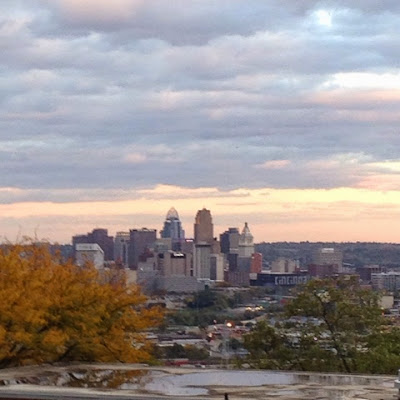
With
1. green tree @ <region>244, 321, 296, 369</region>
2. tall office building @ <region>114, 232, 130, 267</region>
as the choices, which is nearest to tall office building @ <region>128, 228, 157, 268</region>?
tall office building @ <region>114, 232, 130, 267</region>

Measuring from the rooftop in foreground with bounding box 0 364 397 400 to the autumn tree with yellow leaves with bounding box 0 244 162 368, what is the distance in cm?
225

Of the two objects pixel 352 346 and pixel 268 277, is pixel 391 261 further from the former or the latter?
pixel 352 346

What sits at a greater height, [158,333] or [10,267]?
[10,267]

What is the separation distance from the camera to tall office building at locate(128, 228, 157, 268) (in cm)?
8619

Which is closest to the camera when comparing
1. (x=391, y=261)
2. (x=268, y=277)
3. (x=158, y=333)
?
(x=158, y=333)

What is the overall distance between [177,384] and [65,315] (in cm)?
769

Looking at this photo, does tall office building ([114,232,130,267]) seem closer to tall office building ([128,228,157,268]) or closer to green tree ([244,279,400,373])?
tall office building ([128,228,157,268])

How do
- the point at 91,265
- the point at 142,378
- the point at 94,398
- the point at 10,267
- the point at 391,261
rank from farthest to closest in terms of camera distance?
the point at 391,261
the point at 91,265
the point at 10,267
the point at 142,378
the point at 94,398

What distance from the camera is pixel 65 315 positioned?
92.7 ft

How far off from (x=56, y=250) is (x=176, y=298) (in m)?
35.5

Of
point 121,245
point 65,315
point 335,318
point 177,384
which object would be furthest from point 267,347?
point 121,245

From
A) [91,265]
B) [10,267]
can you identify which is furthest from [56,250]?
[10,267]

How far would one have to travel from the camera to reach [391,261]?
3570 inches

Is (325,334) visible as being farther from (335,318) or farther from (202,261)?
(202,261)
